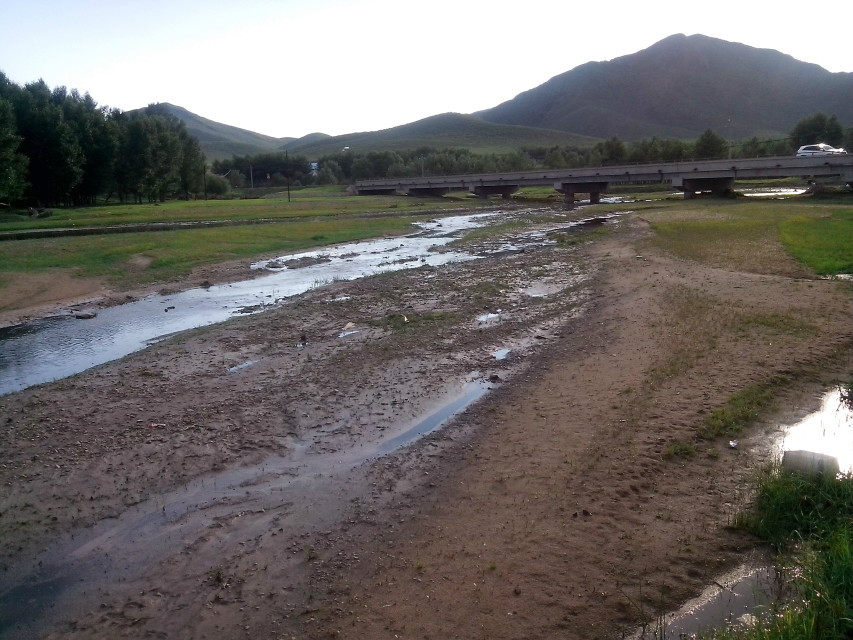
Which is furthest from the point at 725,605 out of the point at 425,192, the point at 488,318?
the point at 425,192

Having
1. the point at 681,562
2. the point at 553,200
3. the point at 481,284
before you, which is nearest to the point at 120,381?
the point at 681,562

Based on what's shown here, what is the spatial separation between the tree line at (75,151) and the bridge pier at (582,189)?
173 ft

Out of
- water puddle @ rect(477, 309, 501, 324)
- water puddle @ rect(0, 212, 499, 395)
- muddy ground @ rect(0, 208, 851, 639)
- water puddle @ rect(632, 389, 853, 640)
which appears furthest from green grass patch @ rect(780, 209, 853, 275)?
water puddle @ rect(632, 389, 853, 640)

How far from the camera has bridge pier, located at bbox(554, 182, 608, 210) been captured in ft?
272

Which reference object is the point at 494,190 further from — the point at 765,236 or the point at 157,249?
the point at 157,249

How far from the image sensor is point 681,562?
7.22 meters

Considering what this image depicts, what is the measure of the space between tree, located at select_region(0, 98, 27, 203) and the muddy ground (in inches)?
1872

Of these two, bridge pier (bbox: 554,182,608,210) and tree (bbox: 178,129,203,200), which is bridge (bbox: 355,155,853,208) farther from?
tree (bbox: 178,129,203,200)

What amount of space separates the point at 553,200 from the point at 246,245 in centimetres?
5900

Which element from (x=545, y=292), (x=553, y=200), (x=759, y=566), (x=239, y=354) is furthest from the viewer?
(x=553, y=200)

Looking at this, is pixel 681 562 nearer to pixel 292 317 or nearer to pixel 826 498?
pixel 826 498

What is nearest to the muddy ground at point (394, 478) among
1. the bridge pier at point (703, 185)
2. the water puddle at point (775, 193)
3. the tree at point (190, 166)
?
the water puddle at point (775, 193)

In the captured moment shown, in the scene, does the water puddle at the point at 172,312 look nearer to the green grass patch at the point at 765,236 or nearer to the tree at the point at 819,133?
the green grass patch at the point at 765,236

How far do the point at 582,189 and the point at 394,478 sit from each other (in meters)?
80.6
